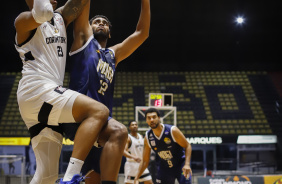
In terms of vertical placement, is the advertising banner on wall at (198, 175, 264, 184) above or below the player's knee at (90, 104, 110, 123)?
below

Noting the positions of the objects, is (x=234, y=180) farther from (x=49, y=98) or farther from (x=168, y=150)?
(x=49, y=98)

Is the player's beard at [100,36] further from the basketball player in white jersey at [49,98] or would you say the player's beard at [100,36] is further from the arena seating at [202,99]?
the arena seating at [202,99]

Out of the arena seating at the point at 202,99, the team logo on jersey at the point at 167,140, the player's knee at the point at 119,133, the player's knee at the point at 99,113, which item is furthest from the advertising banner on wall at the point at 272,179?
the arena seating at the point at 202,99

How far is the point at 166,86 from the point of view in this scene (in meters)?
18.1

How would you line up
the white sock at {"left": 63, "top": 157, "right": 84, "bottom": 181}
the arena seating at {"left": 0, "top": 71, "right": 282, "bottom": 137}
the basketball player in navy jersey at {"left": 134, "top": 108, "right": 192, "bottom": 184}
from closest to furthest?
the white sock at {"left": 63, "top": 157, "right": 84, "bottom": 181}, the basketball player in navy jersey at {"left": 134, "top": 108, "right": 192, "bottom": 184}, the arena seating at {"left": 0, "top": 71, "right": 282, "bottom": 137}

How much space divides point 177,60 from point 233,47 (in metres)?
2.84

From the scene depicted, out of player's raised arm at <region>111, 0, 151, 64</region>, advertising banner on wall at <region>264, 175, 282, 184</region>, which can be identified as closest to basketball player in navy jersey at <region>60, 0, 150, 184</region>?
player's raised arm at <region>111, 0, 151, 64</region>

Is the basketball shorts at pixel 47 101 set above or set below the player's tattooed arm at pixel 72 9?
below

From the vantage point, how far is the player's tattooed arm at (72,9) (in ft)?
9.29

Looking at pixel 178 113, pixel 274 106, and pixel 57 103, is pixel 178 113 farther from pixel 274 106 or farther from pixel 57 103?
pixel 57 103

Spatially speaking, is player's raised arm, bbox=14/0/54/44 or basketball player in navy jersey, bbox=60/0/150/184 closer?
player's raised arm, bbox=14/0/54/44

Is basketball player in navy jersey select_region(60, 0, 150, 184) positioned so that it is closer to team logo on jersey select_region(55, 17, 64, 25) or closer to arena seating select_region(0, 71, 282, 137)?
team logo on jersey select_region(55, 17, 64, 25)

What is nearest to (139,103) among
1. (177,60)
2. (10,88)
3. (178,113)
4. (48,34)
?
(178,113)

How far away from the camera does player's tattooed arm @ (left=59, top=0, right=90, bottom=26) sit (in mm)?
2832
